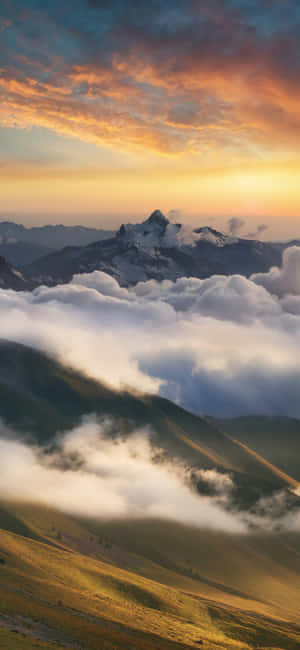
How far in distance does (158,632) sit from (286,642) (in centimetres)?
8938

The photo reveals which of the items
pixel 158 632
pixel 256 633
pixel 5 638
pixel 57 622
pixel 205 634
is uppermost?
pixel 5 638

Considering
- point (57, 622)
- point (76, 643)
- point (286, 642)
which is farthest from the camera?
point (286, 642)

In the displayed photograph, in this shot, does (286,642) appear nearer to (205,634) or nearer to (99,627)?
(205,634)

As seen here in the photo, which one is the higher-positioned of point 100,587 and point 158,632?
point 158,632

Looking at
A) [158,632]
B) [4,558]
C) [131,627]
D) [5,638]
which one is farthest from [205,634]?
[5,638]

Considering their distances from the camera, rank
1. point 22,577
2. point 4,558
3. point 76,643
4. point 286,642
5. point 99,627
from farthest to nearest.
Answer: point 286,642, point 4,558, point 22,577, point 99,627, point 76,643

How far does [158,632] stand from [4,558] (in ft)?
235

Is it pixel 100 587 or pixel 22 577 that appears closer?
pixel 22 577

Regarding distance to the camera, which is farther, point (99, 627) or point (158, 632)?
point (158, 632)

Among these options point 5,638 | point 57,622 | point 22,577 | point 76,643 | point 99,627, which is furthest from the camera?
point 22,577

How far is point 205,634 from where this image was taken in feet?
544

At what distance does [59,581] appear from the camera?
182m

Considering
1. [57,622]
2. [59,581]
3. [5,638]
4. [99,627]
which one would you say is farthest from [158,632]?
[5,638]

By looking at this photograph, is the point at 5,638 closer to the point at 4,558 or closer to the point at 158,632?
the point at 158,632
